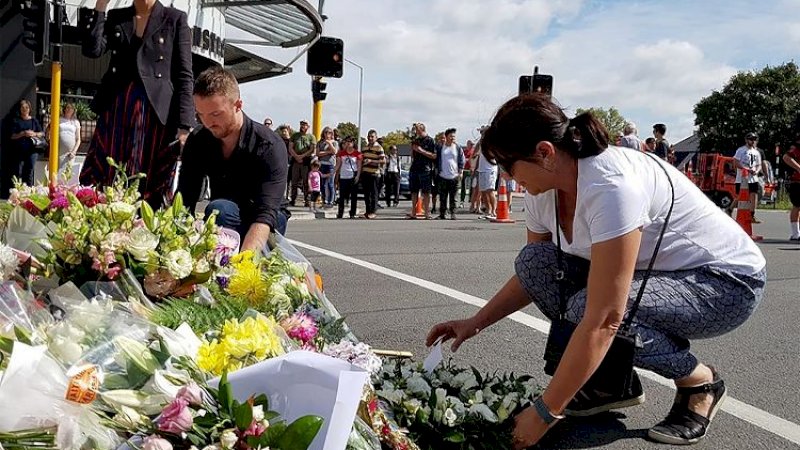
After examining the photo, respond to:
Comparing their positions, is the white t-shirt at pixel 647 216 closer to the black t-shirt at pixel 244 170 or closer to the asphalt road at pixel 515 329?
the asphalt road at pixel 515 329

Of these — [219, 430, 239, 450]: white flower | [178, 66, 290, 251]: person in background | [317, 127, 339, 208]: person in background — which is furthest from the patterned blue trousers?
[317, 127, 339, 208]: person in background

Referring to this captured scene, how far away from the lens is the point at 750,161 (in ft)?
49.1

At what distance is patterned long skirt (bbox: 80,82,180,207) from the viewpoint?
4.98 m

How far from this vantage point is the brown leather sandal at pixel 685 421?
323 cm

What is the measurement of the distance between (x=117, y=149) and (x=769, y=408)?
3.87 meters

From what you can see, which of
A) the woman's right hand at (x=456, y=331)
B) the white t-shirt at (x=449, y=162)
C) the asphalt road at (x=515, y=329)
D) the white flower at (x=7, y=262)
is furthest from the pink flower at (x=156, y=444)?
the white t-shirt at (x=449, y=162)

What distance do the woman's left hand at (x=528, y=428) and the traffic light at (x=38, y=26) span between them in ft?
26.3

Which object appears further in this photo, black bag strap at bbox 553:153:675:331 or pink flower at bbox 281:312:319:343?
black bag strap at bbox 553:153:675:331

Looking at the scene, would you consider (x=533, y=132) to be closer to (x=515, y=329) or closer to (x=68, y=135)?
(x=515, y=329)

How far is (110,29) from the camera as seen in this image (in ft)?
16.2

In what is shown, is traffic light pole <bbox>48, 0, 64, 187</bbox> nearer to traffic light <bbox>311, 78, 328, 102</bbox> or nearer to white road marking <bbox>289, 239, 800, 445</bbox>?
white road marking <bbox>289, 239, 800, 445</bbox>

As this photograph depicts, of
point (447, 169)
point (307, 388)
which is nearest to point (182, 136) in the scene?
point (307, 388)

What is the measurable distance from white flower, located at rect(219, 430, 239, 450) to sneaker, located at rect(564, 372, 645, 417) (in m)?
2.00

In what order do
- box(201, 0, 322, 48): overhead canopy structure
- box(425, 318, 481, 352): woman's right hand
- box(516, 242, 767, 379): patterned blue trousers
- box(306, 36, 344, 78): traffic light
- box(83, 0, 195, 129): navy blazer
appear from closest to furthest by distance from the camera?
1. box(516, 242, 767, 379): patterned blue trousers
2. box(425, 318, 481, 352): woman's right hand
3. box(83, 0, 195, 129): navy blazer
4. box(306, 36, 344, 78): traffic light
5. box(201, 0, 322, 48): overhead canopy structure
